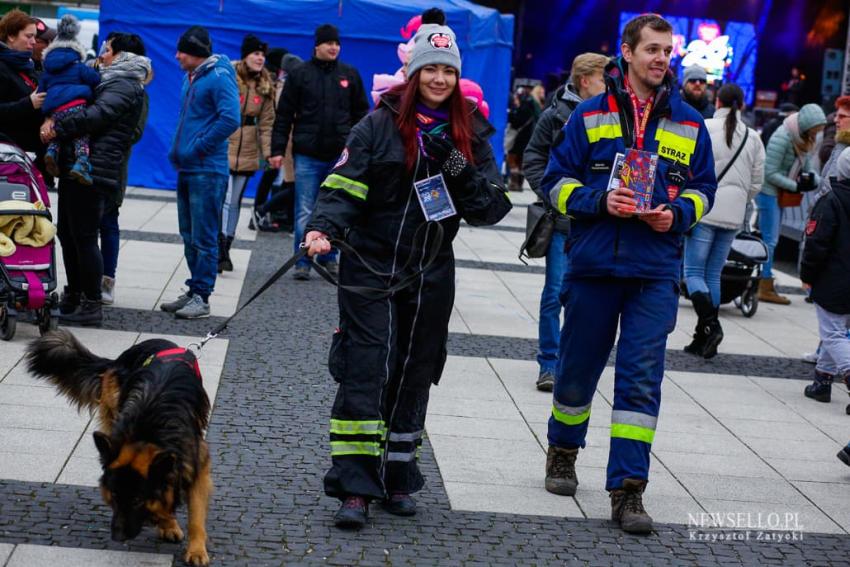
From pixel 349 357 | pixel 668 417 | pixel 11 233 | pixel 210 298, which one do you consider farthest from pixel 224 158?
pixel 349 357

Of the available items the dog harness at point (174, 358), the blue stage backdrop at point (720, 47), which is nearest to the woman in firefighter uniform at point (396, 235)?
the dog harness at point (174, 358)

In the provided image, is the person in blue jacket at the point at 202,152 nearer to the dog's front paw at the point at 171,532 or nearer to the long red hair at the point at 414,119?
the long red hair at the point at 414,119

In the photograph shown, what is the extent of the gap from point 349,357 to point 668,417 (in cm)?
289

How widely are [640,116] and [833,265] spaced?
2844mm

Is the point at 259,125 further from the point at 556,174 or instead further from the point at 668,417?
the point at 556,174

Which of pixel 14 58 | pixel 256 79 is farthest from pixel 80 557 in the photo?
pixel 256 79

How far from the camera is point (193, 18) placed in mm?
16656

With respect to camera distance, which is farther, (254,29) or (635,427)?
(254,29)

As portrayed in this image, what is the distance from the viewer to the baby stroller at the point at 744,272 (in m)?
10.7

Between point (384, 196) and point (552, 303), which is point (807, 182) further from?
point (384, 196)

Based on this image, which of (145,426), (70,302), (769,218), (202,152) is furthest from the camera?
(769,218)

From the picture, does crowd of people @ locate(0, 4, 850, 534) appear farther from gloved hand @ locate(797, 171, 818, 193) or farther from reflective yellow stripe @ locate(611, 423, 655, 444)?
gloved hand @ locate(797, 171, 818, 193)

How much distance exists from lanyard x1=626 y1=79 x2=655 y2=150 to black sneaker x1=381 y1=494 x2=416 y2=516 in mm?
1792

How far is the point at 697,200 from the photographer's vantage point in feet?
16.9
